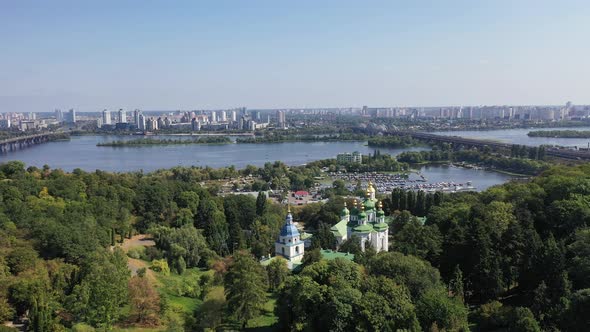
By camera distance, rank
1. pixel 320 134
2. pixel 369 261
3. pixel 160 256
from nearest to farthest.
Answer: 1. pixel 369 261
2. pixel 160 256
3. pixel 320 134

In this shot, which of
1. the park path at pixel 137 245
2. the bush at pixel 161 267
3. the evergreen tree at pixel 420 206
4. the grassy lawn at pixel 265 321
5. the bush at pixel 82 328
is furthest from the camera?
the evergreen tree at pixel 420 206

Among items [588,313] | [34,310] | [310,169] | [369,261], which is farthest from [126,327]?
[310,169]

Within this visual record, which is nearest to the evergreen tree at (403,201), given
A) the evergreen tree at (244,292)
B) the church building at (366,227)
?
the church building at (366,227)

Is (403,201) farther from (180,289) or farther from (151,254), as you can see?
(180,289)

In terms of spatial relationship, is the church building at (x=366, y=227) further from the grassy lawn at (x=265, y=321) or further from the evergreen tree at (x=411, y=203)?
the grassy lawn at (x=265, y=321)

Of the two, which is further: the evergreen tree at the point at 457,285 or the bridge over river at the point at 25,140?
the bridge over river at the point at 25,140

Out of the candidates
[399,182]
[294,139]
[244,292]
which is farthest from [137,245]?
[294,139]

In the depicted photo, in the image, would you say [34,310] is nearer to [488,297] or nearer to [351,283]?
[351,283]
